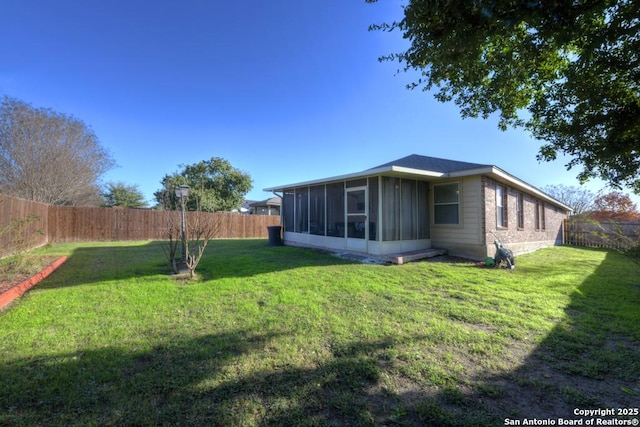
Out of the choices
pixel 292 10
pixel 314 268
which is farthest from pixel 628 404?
pixel 292 10

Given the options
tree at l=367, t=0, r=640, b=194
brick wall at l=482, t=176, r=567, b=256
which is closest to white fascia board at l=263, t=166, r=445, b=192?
brick wall at l=482, t=176, r=567, b=256

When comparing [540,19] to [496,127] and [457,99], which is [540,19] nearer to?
[457,99]

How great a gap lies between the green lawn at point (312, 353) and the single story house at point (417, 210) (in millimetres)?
3173

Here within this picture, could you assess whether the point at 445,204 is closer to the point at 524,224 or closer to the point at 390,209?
the point at 390,209

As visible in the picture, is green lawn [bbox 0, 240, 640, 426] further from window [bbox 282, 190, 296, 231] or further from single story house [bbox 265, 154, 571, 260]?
window [bbox 282, 190, 296, 231]

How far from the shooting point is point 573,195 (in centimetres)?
2933

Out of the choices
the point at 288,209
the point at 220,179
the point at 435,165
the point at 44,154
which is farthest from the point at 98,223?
the point at 435,165

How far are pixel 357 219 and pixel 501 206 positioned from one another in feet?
16.7

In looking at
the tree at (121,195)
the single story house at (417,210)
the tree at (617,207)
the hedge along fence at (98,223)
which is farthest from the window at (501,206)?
the tree at (121,195)

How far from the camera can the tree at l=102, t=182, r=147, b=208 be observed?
27.9 meters

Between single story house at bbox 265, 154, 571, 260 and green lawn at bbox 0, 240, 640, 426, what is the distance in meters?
3.17

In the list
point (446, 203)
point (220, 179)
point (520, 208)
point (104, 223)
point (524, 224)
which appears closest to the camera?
point (446, 203)

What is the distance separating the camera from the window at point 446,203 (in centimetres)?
917

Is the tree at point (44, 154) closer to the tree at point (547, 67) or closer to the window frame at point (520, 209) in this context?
the tree at point (547, 67)
